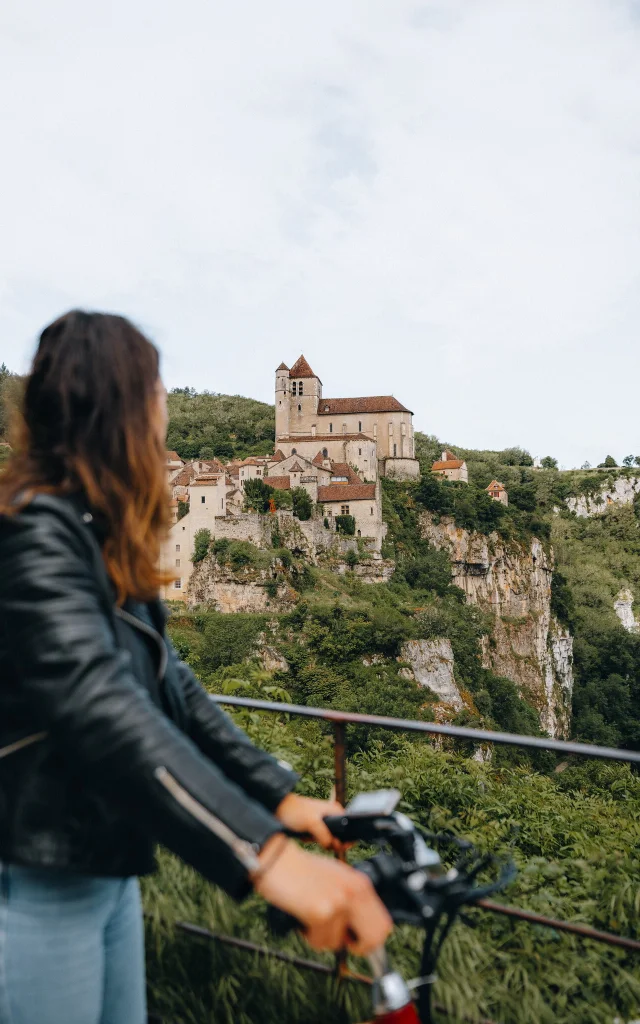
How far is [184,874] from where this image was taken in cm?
251

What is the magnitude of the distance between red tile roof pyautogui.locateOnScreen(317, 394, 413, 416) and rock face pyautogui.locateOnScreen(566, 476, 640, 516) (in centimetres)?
3702

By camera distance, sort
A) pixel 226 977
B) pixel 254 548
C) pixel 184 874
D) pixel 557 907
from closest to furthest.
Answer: pixel 226 977 → pixel 184 874 → pixel 557 907 → pixel 254 548

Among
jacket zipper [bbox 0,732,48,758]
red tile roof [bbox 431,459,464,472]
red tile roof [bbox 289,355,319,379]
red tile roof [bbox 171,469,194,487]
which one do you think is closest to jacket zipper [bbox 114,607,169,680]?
jacket zipper [bbox 0,732,48,758]

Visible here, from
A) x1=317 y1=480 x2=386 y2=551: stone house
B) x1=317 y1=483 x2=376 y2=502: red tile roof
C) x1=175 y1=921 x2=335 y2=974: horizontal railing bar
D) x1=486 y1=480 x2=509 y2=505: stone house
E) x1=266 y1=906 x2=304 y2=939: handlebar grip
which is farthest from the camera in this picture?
x1=486 y1=480 x2=509 y2=505: stone house

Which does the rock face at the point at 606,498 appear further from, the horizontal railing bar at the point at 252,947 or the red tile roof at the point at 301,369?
the horizontal railing bar at the point at 252,947

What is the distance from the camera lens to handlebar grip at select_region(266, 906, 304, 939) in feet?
3.51

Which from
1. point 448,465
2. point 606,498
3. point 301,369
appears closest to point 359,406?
point 301,369

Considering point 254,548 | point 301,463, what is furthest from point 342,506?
point 254,548

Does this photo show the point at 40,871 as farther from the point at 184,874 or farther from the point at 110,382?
the point at 184,874

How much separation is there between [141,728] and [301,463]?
1791 inches

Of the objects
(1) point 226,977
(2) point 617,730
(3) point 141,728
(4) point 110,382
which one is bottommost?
(2) point 617,730

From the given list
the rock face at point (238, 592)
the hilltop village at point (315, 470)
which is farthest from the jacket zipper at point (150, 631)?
the rock face at point (238, 592)

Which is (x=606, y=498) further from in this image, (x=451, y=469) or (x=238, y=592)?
Result: (x=238, y=592)

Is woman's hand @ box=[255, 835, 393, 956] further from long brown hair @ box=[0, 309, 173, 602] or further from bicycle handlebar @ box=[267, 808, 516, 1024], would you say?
long brown hair @ box=[0, 309, 173, 602]
